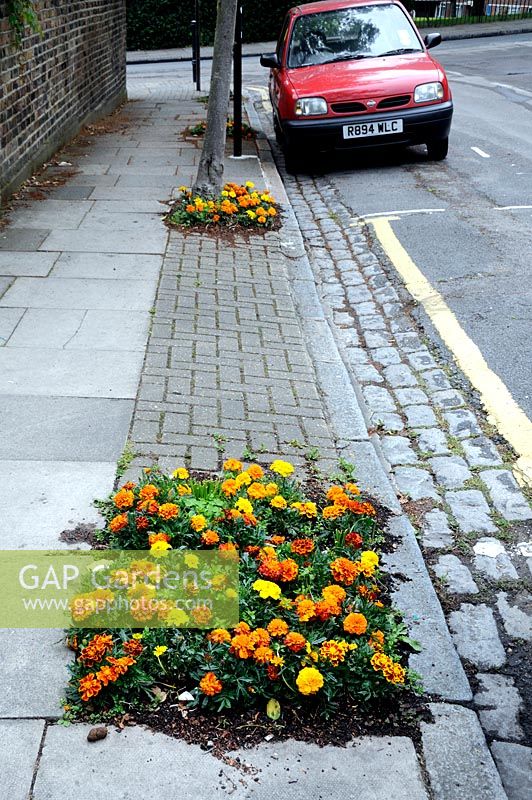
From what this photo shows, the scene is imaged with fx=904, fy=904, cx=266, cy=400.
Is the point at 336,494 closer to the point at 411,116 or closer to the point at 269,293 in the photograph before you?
the point at 269,293

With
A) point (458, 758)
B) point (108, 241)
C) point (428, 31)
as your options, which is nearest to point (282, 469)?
point (458, 758)

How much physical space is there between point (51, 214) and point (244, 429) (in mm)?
4876

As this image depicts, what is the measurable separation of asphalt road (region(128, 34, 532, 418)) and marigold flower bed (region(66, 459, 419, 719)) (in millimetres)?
2002

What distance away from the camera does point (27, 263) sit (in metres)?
7.13

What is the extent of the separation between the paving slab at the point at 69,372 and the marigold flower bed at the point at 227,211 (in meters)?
3.16

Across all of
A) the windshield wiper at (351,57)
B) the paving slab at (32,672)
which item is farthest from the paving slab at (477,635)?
the windshield wiper at (351,57)

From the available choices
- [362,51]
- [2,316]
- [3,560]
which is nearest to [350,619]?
[3,560]

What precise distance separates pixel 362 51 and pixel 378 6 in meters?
1.10

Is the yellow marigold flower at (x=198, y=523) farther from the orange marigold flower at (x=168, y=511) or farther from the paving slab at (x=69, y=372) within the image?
the paving slab at (x=69, y=372)

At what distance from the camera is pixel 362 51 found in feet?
37.9

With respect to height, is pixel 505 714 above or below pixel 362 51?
below

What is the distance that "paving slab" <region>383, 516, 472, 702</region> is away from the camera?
9.61 ft

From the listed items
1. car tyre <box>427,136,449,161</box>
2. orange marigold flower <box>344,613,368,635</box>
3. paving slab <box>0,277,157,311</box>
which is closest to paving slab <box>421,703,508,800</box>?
orange marigold flower <box>344,613,368,635</box>

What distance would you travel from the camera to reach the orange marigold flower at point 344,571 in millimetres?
3156
